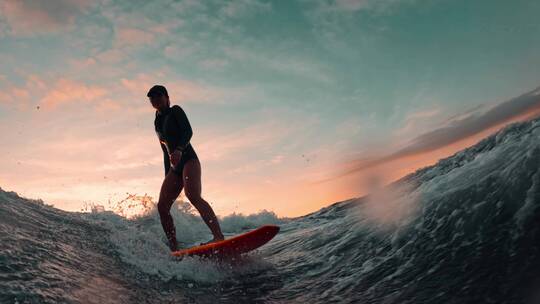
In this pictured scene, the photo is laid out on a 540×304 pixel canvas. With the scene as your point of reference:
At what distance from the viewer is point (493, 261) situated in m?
3.02

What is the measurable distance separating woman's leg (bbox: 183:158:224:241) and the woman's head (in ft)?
3.14

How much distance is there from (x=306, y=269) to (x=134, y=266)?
2.09 metres

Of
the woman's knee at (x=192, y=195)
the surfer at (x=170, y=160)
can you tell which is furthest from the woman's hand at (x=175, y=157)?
the woman's knee at (x=192, y=195)

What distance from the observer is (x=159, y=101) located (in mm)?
6324

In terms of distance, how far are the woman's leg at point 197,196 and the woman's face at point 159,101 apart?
940 millimetres

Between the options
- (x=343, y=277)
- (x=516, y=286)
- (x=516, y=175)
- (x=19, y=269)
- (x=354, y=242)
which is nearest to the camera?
(x=516, y=286)

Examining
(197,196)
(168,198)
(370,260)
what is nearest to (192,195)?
(197,196)

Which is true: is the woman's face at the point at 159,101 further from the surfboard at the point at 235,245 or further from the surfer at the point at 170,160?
the surfboard at the point at 235,245

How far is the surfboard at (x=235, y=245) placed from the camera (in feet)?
18.0

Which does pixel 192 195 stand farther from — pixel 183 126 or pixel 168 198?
pixel 183 126

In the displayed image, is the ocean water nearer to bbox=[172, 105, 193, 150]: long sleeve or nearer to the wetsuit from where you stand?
the wetsuit

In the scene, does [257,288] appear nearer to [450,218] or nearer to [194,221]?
[450,218]

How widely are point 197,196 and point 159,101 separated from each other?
1.55m

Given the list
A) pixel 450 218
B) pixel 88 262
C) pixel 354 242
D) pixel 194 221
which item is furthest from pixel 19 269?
pixel 194 221
